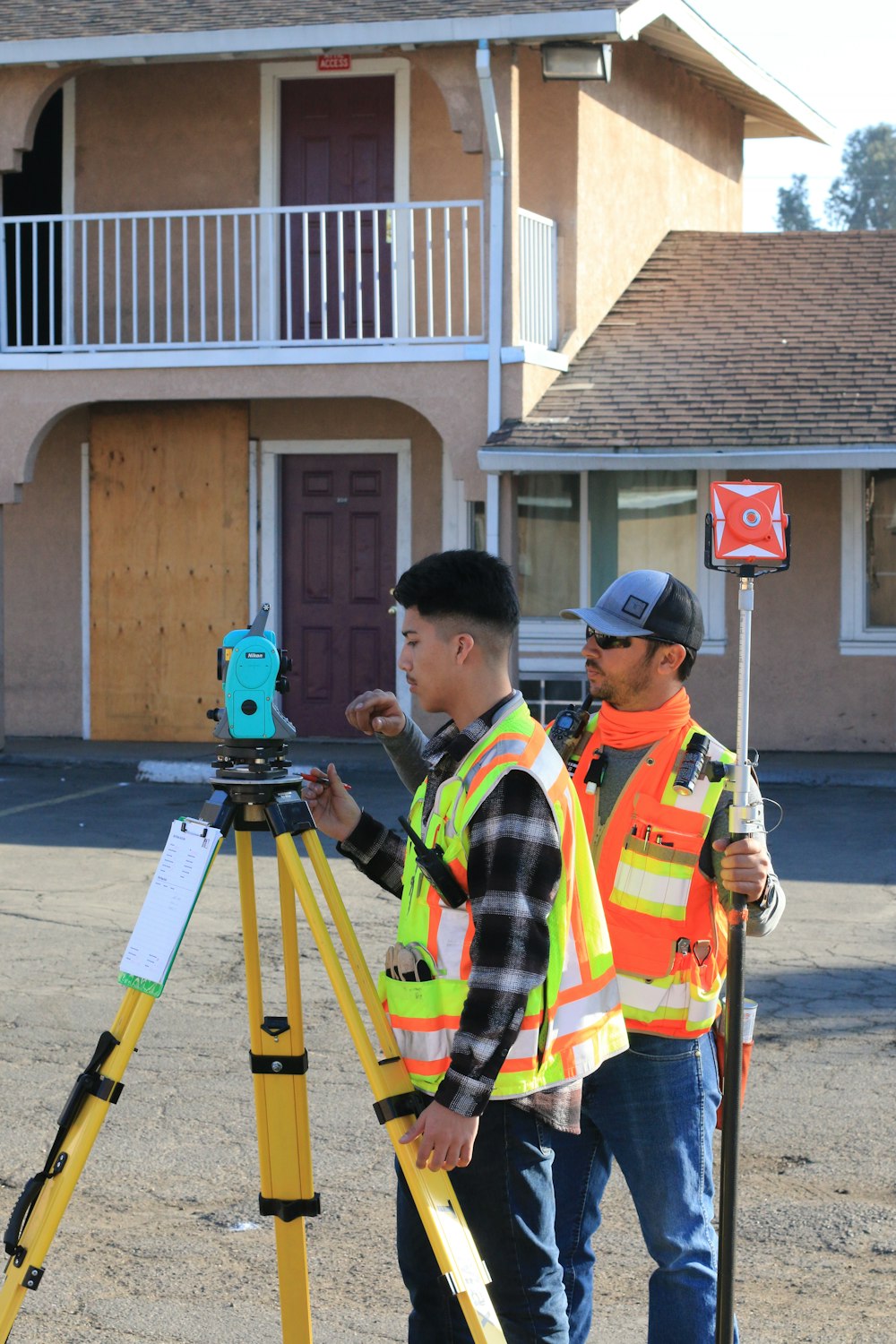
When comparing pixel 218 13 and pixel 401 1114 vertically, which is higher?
pixel 218 13

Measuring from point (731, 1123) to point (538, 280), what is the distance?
12.0 m

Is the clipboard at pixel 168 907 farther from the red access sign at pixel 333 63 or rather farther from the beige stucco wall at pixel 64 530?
the red access sign at pixel 333 63

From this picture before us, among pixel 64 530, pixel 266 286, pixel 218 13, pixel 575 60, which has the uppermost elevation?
pixel 218 13

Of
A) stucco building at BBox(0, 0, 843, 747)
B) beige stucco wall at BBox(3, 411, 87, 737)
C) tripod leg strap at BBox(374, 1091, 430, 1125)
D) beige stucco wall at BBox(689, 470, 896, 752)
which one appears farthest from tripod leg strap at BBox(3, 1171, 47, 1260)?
beige stucco wall at BBox(3, 411, 87, 737)

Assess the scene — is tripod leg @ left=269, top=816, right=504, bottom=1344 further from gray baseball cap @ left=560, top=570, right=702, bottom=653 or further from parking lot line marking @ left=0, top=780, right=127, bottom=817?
parking lot line marking @ left=0, top=780, right=127, bottom=817

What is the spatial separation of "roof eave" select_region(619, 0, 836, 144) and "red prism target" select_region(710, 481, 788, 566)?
10.8m

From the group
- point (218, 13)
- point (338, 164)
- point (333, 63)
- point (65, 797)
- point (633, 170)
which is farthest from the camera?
point (633, 170)

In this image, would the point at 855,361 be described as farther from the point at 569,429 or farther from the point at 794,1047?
the point at 794,1047

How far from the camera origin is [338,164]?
15.0m

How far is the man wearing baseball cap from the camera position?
320 centimetres

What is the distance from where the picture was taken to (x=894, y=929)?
8.23 meters

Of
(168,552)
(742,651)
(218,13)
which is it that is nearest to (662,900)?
(742,651)

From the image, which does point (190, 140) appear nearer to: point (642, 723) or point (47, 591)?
point (47, 591)

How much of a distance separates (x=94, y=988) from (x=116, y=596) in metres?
9.00
